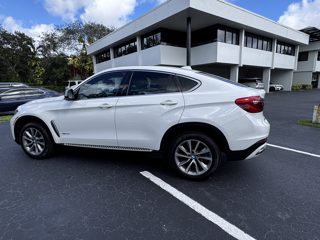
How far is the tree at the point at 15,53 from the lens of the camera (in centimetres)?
3256

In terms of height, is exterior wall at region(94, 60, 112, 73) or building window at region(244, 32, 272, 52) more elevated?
building window at region(244, 32, 272, 52)

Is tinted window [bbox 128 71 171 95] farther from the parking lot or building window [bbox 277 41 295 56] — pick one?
building window [bbox 277 41 295 56]

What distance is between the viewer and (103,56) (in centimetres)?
2742

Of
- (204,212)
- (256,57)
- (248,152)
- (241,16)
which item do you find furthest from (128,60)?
(204,212)

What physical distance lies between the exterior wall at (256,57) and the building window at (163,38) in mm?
6440

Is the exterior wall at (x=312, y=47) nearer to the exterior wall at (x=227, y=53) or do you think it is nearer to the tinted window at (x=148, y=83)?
the exterior wall at (x=227, y=53)

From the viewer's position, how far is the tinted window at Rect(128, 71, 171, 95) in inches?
119

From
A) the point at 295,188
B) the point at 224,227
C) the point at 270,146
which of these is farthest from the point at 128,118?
the point at 270,146

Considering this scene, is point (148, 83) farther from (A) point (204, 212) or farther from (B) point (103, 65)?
(B) point (103, 65)

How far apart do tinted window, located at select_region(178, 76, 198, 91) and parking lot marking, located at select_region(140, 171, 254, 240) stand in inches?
58.7

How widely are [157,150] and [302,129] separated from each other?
5.62 m

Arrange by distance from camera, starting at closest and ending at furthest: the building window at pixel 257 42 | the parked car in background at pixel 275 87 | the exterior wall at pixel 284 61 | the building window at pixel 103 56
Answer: the building window at pixel 257 42 < the exterior wall at pixel 284 61 < the building window at pixel 103 56 < the parked car in background at pixel 275 87

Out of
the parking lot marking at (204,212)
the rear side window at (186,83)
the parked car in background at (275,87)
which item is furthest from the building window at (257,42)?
the parking lot marking at (204,212)

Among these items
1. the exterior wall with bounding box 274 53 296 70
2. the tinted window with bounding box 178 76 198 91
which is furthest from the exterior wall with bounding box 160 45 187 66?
the tinted window with bounding box 178 76 198 91
